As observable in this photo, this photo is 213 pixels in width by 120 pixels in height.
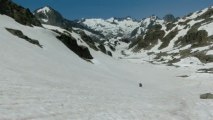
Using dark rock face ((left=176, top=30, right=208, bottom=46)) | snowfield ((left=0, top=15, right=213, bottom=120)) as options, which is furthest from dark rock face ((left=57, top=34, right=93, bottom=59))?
dark rock face ((left=176, top=30, right=208, bottom=46))

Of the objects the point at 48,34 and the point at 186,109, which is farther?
the point at 48,34

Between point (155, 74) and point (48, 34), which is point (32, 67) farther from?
point (155, 74)

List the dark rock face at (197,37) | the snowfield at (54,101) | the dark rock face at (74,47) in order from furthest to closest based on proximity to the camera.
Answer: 1. the dark rock face at (197,37)
2. the dark rock face at (74,47)
3. the snowfield at (54,101)

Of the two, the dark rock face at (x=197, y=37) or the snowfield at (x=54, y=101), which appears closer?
the snowfield at (x=54, y=101)

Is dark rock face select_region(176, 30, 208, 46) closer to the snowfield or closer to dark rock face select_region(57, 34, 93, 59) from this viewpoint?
dark rock face select_region(57, 34, 93, 59)

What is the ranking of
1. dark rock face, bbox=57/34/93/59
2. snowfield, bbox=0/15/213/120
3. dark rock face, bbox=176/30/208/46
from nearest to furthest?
snowfield, bbox=0/15/213/120 → dark rock face, bbox=57/34/93/59 → dark rock face, bbox=176/30/208/46

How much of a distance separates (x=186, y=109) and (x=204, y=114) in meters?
3.12

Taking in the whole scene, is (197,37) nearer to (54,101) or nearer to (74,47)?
(74,47)

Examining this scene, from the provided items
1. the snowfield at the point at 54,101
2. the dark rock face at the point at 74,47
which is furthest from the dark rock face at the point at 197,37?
the snowfield at the point at 54,101

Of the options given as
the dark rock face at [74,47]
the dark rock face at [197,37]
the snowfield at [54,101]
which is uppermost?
the dark rock face at [197,37]

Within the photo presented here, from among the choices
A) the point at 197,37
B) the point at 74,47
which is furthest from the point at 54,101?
the point at 197,37

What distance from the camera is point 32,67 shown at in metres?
40.9

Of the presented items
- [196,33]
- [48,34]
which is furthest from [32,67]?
[196,33]

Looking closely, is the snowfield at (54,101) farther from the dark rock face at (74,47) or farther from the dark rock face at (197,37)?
the dark rock face at (197,37)
